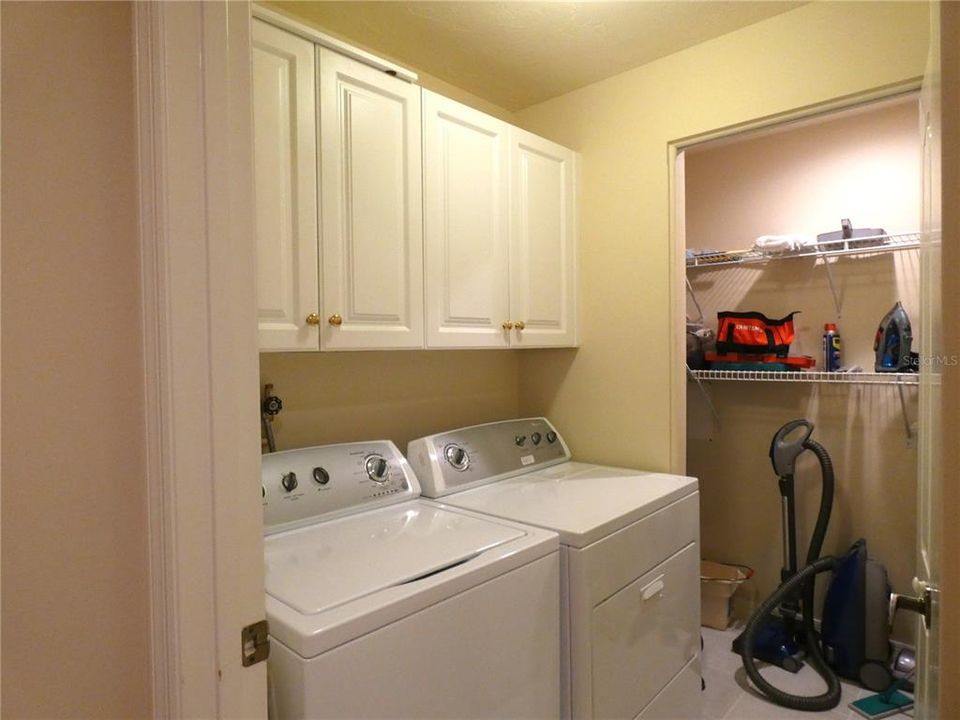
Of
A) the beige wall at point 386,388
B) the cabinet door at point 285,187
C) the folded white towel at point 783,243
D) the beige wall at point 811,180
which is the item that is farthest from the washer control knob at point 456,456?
the folded white towel at point 783,243

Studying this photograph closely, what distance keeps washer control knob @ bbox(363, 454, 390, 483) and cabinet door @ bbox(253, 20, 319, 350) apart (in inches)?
17.1

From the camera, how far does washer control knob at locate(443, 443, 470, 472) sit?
190 cm

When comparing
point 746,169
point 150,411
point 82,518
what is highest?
point 746,169

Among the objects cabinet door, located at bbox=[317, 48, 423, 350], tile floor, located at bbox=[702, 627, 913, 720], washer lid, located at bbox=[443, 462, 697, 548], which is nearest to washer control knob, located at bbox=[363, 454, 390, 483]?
washer lid, located at bbox=[443, 462, 697, 548]

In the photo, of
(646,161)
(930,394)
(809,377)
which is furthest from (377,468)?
(809,377)

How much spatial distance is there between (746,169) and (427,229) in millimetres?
2135

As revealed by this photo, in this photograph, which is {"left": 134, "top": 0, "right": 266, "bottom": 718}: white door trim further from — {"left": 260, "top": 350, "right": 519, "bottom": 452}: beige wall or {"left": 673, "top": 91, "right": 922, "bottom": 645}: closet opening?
{"left": 673, "top": 91, "right": 922, "bottom": 645}: closet opening

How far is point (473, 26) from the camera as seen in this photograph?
1.86 metres

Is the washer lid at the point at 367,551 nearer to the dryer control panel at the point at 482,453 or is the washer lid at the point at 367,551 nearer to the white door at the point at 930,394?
the dryer control panel at the point at 482,453

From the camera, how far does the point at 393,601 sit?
3.47 ft

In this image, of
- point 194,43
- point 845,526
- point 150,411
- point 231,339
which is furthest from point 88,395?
point 845,526

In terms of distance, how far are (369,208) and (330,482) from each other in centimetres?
80

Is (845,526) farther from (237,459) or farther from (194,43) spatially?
(194,43)

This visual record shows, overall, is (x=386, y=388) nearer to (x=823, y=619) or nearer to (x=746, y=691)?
(x=746, y=691)
